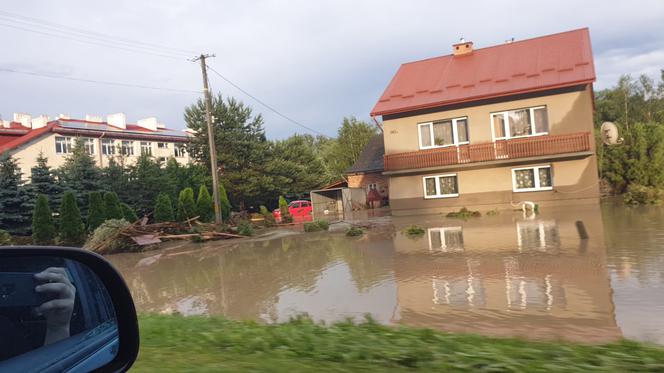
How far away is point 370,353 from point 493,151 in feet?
74.4

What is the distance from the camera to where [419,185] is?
2766 centimetres

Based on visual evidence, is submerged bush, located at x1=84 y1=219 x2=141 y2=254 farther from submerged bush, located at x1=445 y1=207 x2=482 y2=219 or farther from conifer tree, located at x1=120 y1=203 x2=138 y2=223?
submerged bush, located at x1=445 y1=207 x2=482 y2=219

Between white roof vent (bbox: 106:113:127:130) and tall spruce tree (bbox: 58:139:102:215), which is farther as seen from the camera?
white roof vent (bbox: 106:113:127:130)

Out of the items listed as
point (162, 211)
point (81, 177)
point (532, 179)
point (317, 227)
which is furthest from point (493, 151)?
point (81, 177)

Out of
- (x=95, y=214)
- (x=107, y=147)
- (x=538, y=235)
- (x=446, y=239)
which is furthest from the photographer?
(x=107, y=147)

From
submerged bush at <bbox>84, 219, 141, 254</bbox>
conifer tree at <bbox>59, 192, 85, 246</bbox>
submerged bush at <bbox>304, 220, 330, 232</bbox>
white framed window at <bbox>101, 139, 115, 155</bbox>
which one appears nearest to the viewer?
submerged bush at <bbox>84, 219, 141, 254</bbox>

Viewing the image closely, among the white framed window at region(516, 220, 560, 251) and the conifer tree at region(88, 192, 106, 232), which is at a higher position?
the conifer tree at region(88, 192, 106, 232)

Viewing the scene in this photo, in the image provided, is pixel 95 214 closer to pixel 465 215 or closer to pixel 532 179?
pixel 465 215

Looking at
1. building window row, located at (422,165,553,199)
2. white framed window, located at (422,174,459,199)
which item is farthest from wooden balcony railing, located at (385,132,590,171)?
white framed window, located at (422,174,459,199)

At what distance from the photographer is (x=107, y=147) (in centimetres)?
4959

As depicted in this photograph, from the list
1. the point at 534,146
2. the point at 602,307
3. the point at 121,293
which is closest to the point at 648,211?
Answer: the point at 534,146

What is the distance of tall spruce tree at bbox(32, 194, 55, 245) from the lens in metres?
22.2

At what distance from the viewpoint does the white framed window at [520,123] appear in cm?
2522

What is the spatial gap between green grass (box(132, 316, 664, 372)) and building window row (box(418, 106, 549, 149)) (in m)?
22.4
